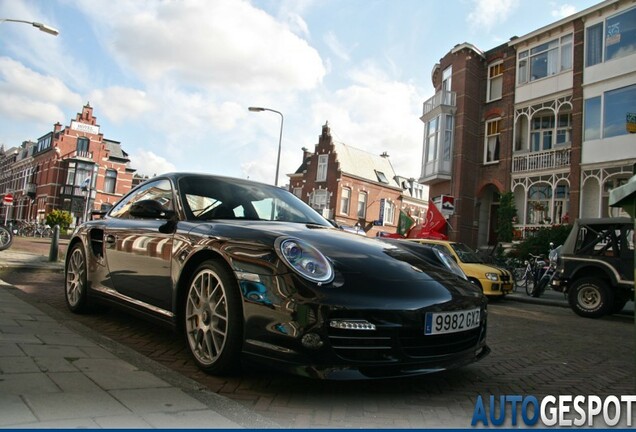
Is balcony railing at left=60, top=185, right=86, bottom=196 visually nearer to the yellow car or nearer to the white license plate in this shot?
the yellow car

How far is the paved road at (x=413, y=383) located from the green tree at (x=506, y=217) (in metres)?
15.1

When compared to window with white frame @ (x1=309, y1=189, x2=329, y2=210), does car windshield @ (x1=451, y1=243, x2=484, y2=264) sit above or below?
below

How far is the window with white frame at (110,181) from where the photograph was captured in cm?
5088

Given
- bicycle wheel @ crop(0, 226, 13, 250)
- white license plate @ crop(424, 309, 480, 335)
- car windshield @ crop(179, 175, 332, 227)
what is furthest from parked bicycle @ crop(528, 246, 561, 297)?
bicycle wheel @ crop(0, 226, 13, 250)

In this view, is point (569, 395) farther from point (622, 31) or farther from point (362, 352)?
point (622, 31)

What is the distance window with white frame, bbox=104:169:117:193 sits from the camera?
50875 millimetres

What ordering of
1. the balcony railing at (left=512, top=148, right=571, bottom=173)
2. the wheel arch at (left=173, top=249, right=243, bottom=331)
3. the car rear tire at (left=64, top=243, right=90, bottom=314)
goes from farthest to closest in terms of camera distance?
the balcony railing at (left=512, top=148, right=571, bottom=173)
the car rear tire at (left=64, top=243, right=90, bottom=314)
the wheel arch at (left=173, top=249, right=243, bottom=331)

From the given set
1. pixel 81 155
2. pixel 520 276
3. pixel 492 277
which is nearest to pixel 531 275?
pixel 520 276

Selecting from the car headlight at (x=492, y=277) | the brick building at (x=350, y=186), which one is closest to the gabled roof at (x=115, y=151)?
the brick building at (x=350, y=186)

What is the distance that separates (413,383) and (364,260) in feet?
2.94

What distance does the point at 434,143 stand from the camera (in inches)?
931

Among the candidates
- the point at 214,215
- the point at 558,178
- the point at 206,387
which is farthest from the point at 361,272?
the point at 558,178

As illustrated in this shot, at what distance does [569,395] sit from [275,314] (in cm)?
204

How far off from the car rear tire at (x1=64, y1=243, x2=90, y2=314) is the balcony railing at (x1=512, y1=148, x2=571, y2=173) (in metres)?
19.3
